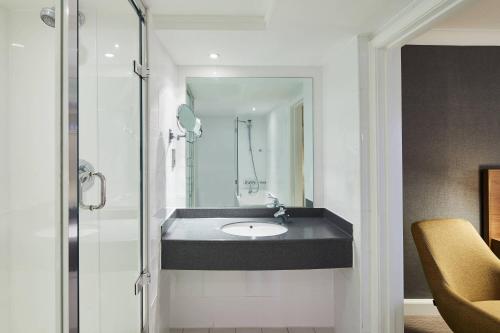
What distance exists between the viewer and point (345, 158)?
195 centimetres

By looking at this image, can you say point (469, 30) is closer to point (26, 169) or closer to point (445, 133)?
point (445, 133)

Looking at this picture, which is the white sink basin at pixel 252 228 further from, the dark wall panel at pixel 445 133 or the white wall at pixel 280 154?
the dark wall panel at pixel 445 133

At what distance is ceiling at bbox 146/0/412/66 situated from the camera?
1.48 m

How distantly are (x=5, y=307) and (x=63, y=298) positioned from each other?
709mm

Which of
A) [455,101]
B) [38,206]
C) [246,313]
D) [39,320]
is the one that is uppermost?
[455,101]

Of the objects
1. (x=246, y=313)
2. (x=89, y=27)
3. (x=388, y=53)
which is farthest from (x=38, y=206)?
(x=388, y=53)

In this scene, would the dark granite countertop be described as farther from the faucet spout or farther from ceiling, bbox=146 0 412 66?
ceiling, bbox=146 0 412 66

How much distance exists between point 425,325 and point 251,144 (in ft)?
6.33

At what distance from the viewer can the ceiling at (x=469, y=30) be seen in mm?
1957

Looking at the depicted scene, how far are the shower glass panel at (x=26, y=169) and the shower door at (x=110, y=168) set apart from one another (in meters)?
0.16

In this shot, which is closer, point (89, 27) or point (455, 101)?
point (89, 27)

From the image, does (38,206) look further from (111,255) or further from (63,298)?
(63,298)

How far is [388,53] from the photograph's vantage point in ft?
5.57

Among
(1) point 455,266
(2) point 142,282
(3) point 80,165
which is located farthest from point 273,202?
(3) point 80,165
